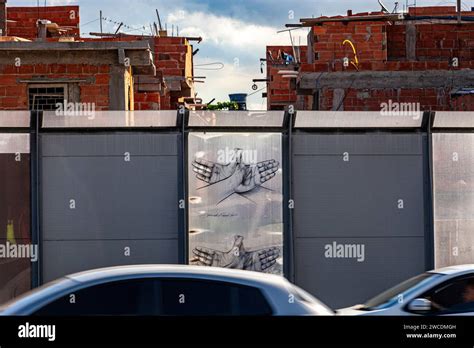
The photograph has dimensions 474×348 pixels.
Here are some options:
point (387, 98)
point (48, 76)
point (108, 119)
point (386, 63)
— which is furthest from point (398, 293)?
point (386, 63)

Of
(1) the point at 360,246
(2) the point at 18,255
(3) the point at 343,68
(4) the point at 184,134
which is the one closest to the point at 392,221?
(1) the point at 360,246

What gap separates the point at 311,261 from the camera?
14.2 meters

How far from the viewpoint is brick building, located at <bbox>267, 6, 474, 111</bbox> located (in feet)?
89.9

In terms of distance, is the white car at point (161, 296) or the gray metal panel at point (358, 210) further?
the gray metal panel at point (358, 210)

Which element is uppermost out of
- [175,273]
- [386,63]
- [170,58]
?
[170,58]

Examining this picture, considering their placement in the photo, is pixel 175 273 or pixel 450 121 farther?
pixel 450 121

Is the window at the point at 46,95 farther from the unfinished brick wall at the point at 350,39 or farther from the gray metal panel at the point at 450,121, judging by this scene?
the gray metal panel at the point at 450,121

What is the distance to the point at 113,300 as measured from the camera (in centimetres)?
782

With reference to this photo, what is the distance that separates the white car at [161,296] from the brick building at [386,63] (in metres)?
19.5

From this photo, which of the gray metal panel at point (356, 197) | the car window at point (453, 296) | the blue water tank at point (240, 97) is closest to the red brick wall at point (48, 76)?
the gray metal panel at point (356, 197)

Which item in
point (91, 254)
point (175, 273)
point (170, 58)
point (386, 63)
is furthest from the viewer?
point (170, 58)

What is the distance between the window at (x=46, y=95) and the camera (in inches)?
903

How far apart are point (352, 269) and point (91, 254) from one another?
11.2ft

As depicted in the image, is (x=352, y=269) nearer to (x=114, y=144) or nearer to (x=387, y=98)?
(x=114, y=144)
